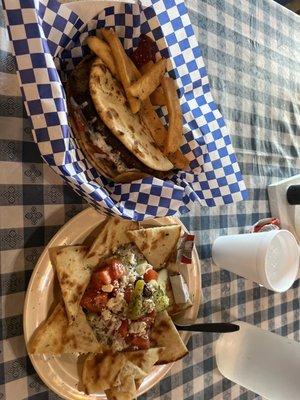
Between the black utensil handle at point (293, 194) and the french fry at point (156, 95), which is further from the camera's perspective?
the black utensil handle at point (293, 194)

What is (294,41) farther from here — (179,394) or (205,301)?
(179,394)

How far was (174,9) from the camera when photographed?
3.03ft

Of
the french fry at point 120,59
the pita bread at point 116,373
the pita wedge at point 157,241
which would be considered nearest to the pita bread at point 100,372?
the pita bread at point 116,373

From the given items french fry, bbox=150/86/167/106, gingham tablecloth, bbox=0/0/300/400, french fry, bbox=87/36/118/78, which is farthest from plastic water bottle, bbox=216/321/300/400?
french fry, bbox=87/36/118/78

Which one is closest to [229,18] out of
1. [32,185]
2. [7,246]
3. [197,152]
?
[197,152]

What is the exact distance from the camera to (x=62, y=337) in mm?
833

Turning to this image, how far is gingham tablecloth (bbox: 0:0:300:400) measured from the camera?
2.75 ft

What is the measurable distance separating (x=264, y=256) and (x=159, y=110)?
1.41 ft

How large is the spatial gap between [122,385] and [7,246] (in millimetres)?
379

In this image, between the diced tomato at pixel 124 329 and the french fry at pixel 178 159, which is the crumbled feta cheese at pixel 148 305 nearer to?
the diced tomato at pixel 124 329

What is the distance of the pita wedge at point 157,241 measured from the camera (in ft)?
3.13

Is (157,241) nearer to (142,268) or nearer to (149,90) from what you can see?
(142,268)

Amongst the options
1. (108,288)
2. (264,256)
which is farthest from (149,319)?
(264,256)

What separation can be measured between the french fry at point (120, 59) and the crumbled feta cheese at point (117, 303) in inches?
16.2
